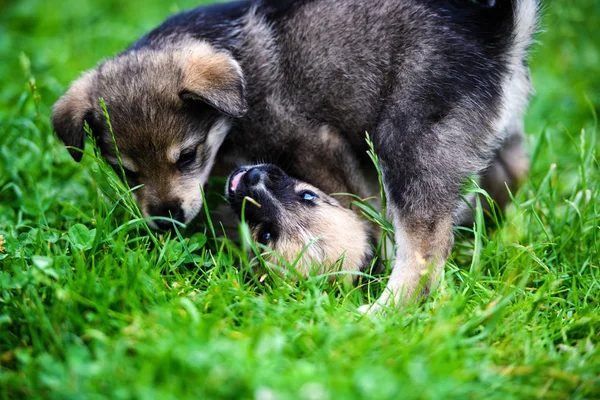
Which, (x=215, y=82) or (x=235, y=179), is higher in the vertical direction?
(x=215, y=82)

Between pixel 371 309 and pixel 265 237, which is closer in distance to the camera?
pixel 371 309

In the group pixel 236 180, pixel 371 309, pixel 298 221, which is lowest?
pixel 371 309

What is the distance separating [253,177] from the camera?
274cm

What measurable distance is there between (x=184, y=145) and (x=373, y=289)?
3.50 ft

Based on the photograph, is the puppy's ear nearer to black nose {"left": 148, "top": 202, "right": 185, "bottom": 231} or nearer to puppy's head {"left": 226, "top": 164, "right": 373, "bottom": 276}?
puppy's head {"left": 226, "top": 164, "right": 373, "bottom": 276}

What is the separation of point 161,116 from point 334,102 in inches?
31.9

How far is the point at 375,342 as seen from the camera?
1.88m

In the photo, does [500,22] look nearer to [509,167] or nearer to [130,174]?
[509,167]

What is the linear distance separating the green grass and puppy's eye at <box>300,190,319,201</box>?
1.46 ft

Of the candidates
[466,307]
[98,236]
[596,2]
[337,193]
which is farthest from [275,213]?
[596,2]

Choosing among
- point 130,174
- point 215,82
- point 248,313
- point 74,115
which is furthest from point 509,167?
point 74,115

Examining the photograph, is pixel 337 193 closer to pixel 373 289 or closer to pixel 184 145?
pixel 373 289

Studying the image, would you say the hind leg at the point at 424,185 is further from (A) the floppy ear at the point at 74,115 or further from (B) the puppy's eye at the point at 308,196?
(A) the floppy ear at the point at 74,115

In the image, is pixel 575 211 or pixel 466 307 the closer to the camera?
pixel 466 307
